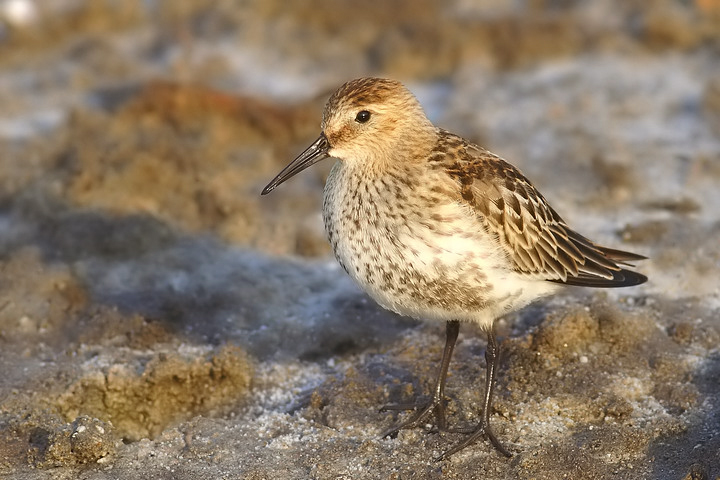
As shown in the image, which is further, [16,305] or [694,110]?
[694,110]

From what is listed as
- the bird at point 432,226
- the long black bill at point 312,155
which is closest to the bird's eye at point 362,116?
the bird at point 432,226

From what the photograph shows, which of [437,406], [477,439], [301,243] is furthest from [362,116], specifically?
[301,243]

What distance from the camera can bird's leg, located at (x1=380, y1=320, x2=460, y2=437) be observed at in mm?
4930

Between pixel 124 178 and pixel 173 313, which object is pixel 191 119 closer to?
pixel 124 178

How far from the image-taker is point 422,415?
4.94 meters

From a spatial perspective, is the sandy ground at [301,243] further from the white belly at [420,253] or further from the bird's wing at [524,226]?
the white belly at [420,253]

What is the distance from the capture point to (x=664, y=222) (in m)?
6.72

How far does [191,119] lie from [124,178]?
4.09 ft

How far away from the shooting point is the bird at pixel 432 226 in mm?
4496

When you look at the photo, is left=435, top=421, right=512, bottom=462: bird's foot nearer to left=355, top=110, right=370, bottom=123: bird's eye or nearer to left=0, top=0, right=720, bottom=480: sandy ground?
left=0, top=0, right=720, bottom=480: sandy ground

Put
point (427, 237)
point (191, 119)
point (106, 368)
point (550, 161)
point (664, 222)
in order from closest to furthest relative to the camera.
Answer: point (427, 237) → point (106, 368) → point (664, 222) → point (550, 161) → point (191, 119)

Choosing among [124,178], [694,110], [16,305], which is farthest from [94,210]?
[694,110]

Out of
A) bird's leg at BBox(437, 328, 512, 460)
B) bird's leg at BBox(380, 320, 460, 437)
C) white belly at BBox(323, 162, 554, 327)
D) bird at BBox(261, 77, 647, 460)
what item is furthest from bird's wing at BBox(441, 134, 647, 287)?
bird's leg at BBox(380, 320, 460, 437)

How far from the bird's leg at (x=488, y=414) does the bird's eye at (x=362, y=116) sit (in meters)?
1.24
